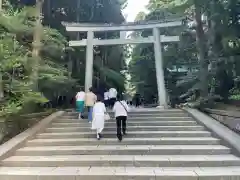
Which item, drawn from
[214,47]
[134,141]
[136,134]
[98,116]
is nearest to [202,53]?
[214,47]

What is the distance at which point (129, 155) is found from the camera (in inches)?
293

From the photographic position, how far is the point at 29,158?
7.33 m

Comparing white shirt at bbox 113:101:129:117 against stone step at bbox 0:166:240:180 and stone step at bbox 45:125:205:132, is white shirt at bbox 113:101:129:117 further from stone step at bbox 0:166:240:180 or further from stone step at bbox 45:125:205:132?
stone step at bbox 0:166:240:180

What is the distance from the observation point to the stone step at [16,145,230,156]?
24.5 feet

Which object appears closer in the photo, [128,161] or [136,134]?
[128,161]

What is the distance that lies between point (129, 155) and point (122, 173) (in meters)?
1.50

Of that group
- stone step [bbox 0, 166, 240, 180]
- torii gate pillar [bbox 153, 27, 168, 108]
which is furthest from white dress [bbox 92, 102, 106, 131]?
torii gate pillar [bbox 153, 27, 168, 108]

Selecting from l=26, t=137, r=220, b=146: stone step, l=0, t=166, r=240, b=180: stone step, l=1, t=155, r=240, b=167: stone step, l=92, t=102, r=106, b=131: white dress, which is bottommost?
l=0, t=166, r=240, b=180: stone step

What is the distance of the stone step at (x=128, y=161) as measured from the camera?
6617 mm

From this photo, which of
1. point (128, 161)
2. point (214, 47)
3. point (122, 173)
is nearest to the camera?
point (122, 173)

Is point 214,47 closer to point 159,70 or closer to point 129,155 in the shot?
point 159,70

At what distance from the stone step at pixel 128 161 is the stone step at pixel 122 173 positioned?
20 cm

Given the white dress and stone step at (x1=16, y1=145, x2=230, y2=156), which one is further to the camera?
the white dress

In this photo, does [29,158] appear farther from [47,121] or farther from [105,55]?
[105,55]
